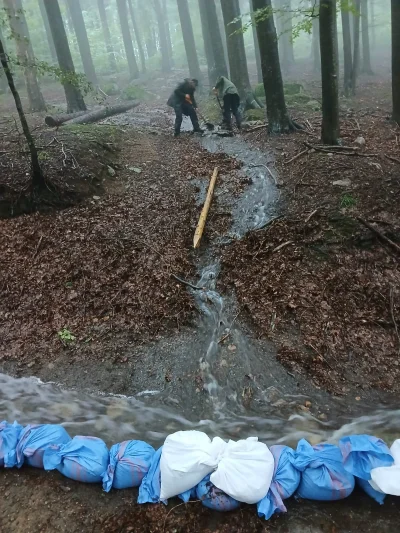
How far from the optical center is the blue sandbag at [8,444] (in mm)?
3783

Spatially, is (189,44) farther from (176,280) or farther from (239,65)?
(176,280)

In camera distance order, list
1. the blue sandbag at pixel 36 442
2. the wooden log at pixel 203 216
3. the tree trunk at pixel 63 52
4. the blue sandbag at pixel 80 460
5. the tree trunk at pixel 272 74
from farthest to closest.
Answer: the tree trunk at pixel 63 52, the tree trunk at pixel 272 74, the wooden log at pixel 203 216, the blue sandbag at pixel 36 442, the blue sandbag at pixel 80 460

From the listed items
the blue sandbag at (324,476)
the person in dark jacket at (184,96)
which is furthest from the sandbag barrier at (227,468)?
the person in dark jacket at (184,96)

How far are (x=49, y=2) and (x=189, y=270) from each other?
1360 centimetres

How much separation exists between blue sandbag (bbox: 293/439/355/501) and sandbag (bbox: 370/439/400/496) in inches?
8.2

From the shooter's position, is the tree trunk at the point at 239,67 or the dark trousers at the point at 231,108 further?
the tree trunk at the point at 239,67

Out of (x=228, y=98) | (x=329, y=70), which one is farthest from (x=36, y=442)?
(x=228, y=98)

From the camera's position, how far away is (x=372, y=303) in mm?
5363

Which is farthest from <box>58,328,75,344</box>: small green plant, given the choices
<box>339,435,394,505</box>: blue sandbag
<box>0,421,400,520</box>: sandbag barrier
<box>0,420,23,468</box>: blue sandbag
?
<box>339,435,394,505</box>: blue sandbag

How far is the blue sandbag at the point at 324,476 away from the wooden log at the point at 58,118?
10737 millimetres

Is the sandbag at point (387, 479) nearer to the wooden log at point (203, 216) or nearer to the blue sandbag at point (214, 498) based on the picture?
the blue sandbag at point (214, 498)

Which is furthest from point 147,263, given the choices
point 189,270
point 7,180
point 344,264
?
point 7,180

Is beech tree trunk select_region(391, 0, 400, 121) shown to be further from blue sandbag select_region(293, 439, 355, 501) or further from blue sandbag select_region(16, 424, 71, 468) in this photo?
blue sandbag select_region(16, 424, 71, 468)

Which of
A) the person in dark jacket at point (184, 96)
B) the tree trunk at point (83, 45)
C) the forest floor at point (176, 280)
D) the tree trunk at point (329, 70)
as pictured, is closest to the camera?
the forest floor at point (176, 280)
